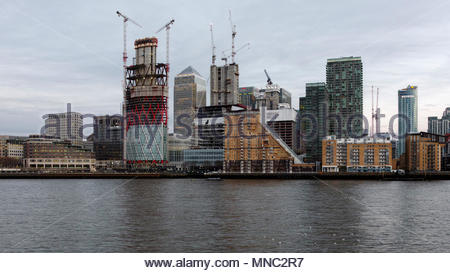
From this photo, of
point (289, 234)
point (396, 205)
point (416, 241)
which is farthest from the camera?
point (396, 205)

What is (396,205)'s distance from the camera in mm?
69938

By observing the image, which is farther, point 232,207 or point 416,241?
point 232,207

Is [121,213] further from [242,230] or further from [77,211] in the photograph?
[242,230]

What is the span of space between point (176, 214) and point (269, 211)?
1291cm

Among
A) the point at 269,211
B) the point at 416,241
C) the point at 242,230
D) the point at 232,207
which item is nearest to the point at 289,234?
the point at 242,230

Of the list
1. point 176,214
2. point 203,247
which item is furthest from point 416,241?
point 176,214

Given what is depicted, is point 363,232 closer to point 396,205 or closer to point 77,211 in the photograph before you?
point 396,205

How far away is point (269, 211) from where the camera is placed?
194 feet

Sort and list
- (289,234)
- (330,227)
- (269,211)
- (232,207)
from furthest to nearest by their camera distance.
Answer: (232,207)
(269,211)
(330,227)
(289,234)

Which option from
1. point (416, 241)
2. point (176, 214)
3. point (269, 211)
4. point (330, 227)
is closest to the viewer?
point (416, 241)

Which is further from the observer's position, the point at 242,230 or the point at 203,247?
the point at 242,230
